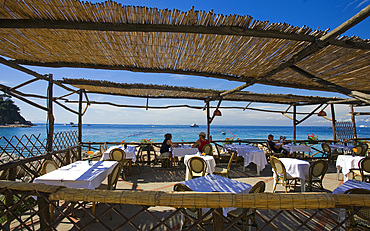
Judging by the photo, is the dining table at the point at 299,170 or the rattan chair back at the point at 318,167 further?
the dining table at the point at 299,170

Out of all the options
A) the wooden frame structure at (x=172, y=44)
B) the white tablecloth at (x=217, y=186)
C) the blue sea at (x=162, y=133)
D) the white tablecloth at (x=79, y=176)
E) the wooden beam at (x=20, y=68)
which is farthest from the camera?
the blue sea at (x=162, y=133)

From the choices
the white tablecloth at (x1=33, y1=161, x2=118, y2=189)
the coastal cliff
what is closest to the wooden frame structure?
the white tablecloth at (x1=33, y1=161, x2=118, y2=189)

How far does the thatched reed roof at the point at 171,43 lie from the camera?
223 centimetres

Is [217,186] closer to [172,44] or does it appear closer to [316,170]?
[172,44]

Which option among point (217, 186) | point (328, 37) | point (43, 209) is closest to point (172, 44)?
point (328, 37)

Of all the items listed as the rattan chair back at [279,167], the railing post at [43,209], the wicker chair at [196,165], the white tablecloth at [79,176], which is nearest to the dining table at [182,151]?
the wicker chair at [196,165]

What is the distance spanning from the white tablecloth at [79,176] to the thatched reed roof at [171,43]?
6.66 ft

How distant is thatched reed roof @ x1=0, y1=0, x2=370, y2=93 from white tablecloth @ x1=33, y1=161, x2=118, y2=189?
203 cm

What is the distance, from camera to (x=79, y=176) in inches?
124

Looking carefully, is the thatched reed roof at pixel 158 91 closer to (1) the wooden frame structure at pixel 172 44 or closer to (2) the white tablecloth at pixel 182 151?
(1) the wooden frame structure at pixel 172 44

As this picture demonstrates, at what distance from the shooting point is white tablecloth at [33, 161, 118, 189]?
2.96 meters

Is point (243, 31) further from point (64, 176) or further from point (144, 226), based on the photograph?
point (64, 176)

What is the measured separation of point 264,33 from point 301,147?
22.3 ft

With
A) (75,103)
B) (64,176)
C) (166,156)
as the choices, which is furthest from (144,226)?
(75,103)
